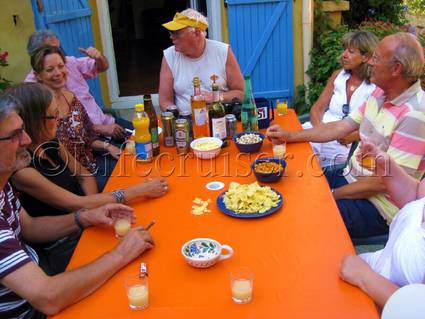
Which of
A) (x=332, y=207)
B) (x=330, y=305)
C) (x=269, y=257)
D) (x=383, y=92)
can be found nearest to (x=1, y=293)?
(x=269, y=257)

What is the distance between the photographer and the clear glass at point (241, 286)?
1.34 metres

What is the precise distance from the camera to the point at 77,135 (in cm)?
300

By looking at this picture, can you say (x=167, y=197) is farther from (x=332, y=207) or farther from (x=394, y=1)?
(x=394, y=1)

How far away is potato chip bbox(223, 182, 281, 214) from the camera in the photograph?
72.4 inches

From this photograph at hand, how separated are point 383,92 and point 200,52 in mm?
1496

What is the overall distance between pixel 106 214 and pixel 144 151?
672 millimetres

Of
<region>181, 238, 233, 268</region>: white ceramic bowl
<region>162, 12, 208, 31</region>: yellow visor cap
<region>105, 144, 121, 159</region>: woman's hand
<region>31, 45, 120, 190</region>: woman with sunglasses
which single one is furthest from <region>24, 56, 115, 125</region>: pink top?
<region>181, 238, 233, 268</region>: white ceramic bowl

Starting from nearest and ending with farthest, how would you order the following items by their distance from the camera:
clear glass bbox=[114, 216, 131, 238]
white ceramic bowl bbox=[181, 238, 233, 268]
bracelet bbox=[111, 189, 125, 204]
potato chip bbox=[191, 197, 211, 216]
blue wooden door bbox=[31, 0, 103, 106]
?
white ceramic bowl bbox=[181, 238, 233, 268] < clear glass bbox=[114, 216, 131, 238] < potato chip bbox=[191, 197, 211, 216] < bracelet bbox=[111, 189, 125, 204] < blue wooden door bbox=[31, 0, 103, 106]

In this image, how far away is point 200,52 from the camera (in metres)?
3.40

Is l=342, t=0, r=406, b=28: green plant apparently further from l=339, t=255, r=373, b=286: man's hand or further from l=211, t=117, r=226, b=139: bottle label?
l=339, t=255, r=373, b=286: man's hand

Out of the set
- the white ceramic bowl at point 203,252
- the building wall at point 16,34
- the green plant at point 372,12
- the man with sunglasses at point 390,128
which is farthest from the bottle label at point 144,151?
the green plant at point 372,12

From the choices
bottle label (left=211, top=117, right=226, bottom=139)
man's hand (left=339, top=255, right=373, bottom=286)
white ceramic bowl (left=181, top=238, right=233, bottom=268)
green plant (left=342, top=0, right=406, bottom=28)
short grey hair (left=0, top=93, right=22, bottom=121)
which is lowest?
man's hand (left=339, top=255, right=373, bottom=286)

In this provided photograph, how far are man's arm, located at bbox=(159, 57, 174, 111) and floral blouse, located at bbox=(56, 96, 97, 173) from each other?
0.62m

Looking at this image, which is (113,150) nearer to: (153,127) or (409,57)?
(153,127)
